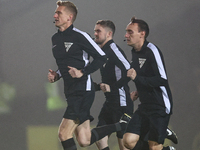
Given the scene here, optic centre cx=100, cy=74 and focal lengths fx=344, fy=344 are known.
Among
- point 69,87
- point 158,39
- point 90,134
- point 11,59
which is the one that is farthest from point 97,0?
point 90,134

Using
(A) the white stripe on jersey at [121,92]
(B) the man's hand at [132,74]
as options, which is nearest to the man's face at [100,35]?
(A) the white stripe on jersey at [121,92]

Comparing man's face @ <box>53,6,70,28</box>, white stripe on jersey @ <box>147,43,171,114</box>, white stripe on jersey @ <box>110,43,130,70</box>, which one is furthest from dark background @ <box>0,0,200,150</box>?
white stripe on jersey @ <box>147,43,171,114</box>

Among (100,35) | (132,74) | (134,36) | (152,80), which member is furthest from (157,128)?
(100,35)

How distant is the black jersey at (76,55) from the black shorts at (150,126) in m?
0.54

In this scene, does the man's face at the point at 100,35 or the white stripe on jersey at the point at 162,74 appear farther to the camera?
the man's face at the point at 100,35

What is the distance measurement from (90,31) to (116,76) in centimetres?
108

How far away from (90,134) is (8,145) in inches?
68.5

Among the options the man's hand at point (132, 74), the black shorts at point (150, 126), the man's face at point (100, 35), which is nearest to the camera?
the man's hand at point (132, 74)

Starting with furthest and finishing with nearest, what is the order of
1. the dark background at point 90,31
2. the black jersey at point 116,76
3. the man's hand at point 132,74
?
the dark background at point 90,31
the black jersey at point 116,76
the man's hand at point 132,74

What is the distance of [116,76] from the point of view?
12.0ft

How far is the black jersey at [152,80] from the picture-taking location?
3057 millimetres

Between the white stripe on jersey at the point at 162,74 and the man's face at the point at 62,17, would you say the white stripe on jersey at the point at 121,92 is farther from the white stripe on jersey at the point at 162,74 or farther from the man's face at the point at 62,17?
the man's face at the point at 62,17

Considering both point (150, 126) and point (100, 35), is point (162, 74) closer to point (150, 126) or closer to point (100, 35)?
point (150, 126)

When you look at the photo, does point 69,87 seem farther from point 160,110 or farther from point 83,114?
point 160,110
